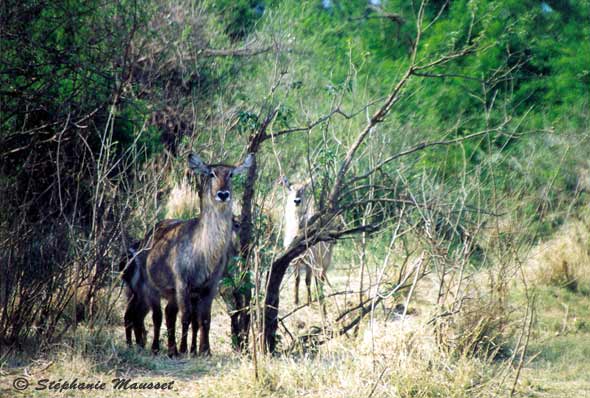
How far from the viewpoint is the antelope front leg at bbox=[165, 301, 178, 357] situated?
798 cm

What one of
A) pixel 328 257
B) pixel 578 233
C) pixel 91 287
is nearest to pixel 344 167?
pixel 91 287

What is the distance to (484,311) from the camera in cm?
784

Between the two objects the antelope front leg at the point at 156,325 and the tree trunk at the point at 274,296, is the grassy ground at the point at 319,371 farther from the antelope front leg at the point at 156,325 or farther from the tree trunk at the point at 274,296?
the antelope front leg at the point at 156,325

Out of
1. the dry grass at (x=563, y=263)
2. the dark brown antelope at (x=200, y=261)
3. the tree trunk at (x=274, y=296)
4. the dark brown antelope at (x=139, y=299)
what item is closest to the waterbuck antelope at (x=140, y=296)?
the dark brown antelope at (x=139, y=299)

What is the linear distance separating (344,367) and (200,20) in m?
9.98

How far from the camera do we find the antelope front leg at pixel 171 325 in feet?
26.2

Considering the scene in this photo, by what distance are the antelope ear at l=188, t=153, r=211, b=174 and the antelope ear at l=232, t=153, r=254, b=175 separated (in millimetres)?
279

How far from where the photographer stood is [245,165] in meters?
7.73

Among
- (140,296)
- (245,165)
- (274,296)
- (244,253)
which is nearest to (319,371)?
(274,296)

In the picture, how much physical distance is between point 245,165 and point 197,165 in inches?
18.7

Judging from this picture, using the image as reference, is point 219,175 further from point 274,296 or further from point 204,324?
point 204,324

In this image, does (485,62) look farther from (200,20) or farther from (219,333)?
(219,333)

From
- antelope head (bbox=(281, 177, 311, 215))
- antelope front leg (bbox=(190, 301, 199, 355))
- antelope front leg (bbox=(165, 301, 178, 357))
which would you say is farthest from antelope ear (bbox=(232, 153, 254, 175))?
antelope head (bbox=(281, 177, 311, 215))

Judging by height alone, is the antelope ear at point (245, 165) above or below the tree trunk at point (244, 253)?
above
